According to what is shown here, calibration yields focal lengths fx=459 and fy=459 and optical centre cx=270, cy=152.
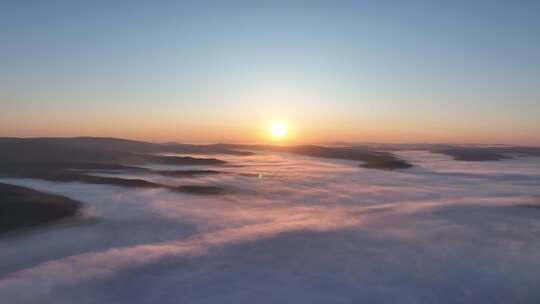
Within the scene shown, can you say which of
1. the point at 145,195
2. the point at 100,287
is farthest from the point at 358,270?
the point at 145,195

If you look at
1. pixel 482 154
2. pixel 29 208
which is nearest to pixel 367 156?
pixel 482 154

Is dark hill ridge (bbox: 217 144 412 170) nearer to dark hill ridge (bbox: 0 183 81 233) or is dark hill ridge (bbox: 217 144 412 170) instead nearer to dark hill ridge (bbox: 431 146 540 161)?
dark hill ridge (bbox: 431 146 540 161)

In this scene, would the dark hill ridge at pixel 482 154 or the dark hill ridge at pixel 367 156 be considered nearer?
the dark hill ridge at pixel 367 156

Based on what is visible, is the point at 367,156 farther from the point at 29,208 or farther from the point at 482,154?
the point at 29,208

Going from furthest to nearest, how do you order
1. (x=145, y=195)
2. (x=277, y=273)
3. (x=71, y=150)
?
(x=71, y=150) < (x=145, y=195) < (x=277, y=273)

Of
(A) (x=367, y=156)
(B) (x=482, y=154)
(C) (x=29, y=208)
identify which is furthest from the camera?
(B) (x=482, y=154)

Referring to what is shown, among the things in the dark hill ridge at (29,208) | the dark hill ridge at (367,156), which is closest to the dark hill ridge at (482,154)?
the dark hill ridge at (367,156)

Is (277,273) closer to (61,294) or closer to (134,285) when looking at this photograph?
(134,285)

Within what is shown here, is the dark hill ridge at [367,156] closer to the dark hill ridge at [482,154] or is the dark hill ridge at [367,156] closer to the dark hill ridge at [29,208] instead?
the dark hill ridge at [482,154]
